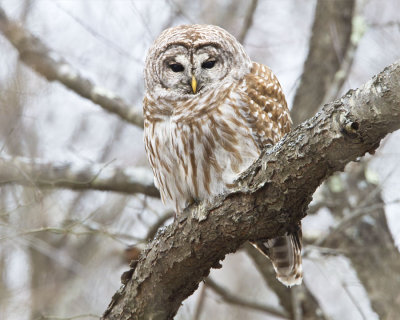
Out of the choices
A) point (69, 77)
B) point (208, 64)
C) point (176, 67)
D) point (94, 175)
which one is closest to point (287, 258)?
point (208, 64)

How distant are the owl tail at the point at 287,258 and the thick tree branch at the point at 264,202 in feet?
3.04

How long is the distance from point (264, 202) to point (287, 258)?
1.33m

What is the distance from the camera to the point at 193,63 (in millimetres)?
4340

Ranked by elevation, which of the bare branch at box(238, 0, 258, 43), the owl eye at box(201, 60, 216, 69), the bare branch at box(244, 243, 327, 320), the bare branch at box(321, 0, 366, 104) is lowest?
the bare branch at box(244, 243, 327, 320)

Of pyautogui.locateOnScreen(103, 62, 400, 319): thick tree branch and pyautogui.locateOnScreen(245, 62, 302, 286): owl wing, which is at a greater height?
pyautogui.locateOnScreen(245, 62, 302, 286): owl wing

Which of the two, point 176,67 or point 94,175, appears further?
point 94,175

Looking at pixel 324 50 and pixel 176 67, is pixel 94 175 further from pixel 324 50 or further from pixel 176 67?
pixel 324 50

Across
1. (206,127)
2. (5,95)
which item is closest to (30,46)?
(5,95)

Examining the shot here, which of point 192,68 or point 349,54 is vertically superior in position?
point 349,54

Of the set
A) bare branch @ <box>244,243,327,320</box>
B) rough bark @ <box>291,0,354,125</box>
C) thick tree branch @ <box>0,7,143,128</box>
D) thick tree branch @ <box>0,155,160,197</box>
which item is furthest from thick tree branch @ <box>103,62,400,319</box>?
rough bark @ <box>291,0,354,125</box>

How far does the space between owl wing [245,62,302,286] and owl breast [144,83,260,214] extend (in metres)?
0.07

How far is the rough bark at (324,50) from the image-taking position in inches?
248

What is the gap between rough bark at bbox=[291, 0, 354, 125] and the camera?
20.6ft

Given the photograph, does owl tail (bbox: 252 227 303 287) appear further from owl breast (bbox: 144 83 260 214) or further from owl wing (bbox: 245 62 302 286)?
owl breast (bbox: 144 83 260 214)
